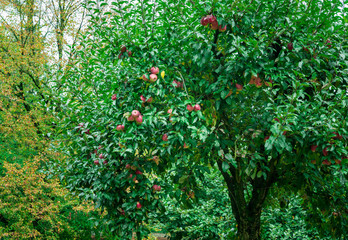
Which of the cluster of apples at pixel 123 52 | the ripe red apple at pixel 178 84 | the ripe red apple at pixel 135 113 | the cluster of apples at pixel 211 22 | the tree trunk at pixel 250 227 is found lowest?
the tree trunk at pixel 250 227

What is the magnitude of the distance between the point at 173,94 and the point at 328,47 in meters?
2.10

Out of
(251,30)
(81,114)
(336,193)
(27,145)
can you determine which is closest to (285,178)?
(336,193)

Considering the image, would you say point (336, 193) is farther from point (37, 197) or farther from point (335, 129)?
point (37, 197)

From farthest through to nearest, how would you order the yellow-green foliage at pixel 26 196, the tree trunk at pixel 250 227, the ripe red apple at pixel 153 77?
the yellow-green foliage at pixel 26 196, the tree trunk at pixel 250 227, the ripe red apple at pixel 153 77

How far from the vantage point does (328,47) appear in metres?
3.99

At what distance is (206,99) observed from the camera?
14.0ft

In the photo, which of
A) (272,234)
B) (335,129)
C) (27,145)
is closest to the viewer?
(335,129)

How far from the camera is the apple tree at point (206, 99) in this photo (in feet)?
11.7

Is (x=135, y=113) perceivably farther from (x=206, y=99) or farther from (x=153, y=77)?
(x=206, y=99)

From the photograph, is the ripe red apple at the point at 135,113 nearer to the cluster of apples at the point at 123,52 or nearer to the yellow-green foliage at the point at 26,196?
the cluster of apples at the point at 123,52

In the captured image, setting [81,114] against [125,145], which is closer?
[125,145]

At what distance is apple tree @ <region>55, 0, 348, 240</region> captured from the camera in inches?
140

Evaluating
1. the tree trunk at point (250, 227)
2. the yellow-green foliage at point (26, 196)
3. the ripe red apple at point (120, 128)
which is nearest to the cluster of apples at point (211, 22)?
the ripe red apple at point (120, 128)

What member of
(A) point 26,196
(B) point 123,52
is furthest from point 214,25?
(A) point 26,196
